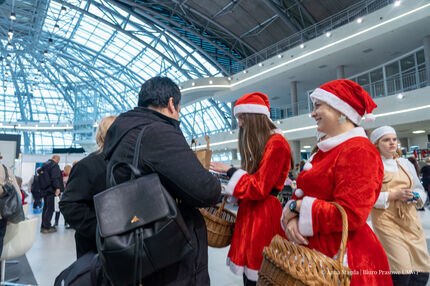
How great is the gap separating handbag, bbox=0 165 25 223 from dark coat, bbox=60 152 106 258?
162 centimetres

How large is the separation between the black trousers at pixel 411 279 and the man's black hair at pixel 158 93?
2.18 m

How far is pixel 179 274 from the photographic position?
1.46m

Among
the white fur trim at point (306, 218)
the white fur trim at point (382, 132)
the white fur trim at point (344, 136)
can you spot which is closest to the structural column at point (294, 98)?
the white fur trim at point (382, 132)

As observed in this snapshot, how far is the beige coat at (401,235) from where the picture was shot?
234 centimetres

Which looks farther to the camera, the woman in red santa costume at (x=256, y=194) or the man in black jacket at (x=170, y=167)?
the woman in red santa costume at (x=256, y=194)

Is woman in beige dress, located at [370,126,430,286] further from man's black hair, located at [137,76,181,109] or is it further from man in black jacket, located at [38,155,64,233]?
man in black jacket, located at [38,155,64,233]

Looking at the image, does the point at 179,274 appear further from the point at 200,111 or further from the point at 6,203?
the point at 200,111

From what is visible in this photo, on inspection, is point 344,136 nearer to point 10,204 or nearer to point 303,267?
point 303,267

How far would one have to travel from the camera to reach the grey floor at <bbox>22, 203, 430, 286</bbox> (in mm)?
3929

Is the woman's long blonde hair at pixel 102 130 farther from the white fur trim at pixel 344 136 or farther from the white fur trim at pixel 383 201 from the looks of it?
the white fur trim at pixel 383 201

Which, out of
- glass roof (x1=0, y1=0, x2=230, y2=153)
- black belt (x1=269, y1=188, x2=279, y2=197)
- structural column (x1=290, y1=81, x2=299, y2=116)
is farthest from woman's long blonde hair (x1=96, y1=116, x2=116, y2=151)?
glass roof (x1=0, y1=0, x2=230, y2=153)

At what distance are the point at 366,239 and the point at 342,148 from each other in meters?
0.45

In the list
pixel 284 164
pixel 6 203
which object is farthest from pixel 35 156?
pixel 284 164

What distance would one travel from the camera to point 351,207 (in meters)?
1.29
